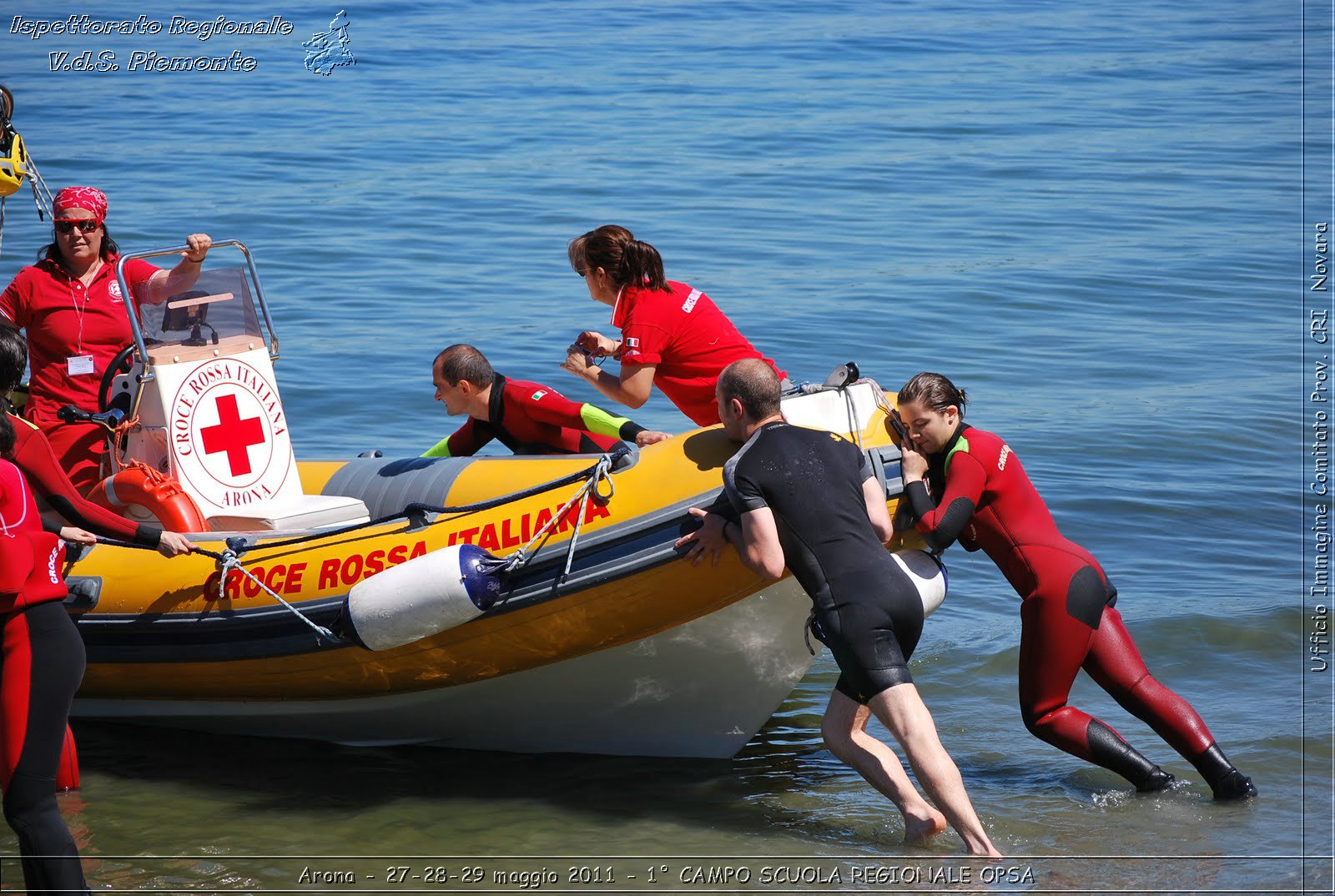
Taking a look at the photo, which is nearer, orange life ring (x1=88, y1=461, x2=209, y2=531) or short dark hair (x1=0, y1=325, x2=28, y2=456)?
short dark hair (x1=0, y1=325, x2=28, y2=456)

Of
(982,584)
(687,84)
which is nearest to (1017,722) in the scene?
(982,584)

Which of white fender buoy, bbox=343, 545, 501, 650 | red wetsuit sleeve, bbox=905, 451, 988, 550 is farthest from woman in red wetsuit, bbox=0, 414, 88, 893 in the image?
red wetsuit sleeve, bbox=905, 451, 988, 550

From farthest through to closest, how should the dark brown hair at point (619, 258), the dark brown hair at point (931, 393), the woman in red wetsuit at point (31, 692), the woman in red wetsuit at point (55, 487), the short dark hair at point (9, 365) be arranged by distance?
the dark brown hair at point (619, 258), the dark brown hair at point (931, 393), the woman in red wetsuit at point (55, 487), the short dark hair at point (9, 365), the woman in red wetsuit at point (31, 692)

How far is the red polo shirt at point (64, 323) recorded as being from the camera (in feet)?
17.0

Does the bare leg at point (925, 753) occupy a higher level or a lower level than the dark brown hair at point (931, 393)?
lower

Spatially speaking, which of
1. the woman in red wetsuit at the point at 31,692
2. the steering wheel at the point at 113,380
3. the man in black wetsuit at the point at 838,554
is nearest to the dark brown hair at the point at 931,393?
the man in black wetsuit at the point at 838,554

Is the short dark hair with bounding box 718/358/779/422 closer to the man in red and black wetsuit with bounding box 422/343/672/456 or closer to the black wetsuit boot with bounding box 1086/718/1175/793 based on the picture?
the man in red and black wetsuit with bounding box 422/343/672/456

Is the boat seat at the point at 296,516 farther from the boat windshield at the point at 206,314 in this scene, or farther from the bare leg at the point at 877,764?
the bare leg at the point at 877,764

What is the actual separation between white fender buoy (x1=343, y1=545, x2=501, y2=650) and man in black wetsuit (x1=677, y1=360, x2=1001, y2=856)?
72cm

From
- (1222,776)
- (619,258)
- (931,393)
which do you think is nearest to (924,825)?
(1222,776)

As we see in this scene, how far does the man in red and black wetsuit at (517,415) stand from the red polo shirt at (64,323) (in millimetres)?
1175

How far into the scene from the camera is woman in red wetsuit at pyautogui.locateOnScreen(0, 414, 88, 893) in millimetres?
3516

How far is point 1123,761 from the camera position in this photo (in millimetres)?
4344

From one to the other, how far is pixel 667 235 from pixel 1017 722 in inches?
332
